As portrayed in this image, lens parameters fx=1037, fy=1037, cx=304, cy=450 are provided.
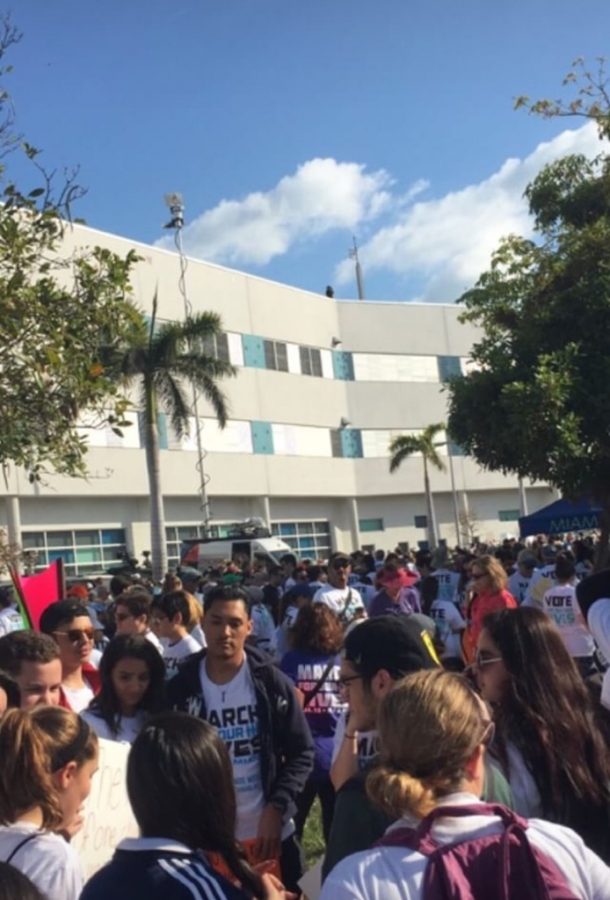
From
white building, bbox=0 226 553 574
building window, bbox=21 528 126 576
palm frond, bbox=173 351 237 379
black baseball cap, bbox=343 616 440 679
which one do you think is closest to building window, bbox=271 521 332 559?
white building, bbox=0 226 553 574

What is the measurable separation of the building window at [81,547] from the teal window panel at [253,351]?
9900 mm

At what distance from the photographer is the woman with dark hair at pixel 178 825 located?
2.31 m

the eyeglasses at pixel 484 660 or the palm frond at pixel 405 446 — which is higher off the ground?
the palm frond at pixel 405 446

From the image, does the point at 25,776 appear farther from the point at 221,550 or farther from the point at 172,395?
the point at 221,550

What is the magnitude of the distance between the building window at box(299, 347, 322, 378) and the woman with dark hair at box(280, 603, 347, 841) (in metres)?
42.3

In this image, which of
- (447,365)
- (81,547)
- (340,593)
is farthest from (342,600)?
(447,365)

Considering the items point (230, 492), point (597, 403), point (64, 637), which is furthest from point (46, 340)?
point (230, 492)

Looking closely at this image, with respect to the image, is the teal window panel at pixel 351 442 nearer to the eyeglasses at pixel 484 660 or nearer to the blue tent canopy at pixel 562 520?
the blue tent canopy at pixel 562 520

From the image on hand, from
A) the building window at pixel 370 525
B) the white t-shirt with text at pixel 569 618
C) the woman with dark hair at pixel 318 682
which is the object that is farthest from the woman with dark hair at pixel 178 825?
the building window at pixel 370 525

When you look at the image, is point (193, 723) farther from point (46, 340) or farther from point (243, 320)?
point (243, 320)

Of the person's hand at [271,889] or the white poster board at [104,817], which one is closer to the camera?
the person's hand at [271,889]

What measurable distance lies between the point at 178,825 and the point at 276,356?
4451 cm

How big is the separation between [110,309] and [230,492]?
35.8m

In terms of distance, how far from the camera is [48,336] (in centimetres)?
725
